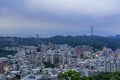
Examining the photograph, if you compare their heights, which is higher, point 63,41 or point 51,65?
point 63,41

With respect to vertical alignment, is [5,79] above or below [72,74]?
below

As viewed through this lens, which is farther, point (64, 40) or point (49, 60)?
point (64, 40)

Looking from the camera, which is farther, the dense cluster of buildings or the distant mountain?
the distant mountain

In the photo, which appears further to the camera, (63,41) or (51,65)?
(63,41)

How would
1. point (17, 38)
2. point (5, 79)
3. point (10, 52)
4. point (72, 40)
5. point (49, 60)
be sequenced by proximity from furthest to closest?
point (17, 38) < point (72, 40) < point (10, 52) < point (49, 60) < point (5, 79)

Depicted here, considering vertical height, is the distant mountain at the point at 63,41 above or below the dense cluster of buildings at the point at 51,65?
above

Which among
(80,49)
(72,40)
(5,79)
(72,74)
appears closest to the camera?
(72,74)

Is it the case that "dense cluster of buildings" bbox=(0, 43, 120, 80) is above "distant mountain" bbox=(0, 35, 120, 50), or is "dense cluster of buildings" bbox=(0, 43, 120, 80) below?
below

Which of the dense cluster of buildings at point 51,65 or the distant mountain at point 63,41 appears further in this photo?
the distant mountain at point 63,41

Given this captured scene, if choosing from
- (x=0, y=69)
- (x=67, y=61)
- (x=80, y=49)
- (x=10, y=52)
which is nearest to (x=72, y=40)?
(x=80, y=49)

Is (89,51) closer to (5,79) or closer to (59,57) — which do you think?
(59,57)
